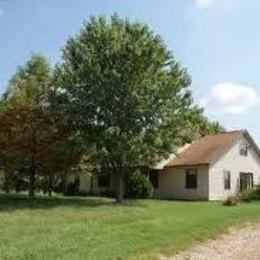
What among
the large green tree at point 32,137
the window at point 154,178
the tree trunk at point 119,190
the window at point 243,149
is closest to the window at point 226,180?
the window at point 243,149

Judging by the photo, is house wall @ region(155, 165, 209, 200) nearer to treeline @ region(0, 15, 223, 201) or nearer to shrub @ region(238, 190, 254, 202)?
shrub @ region(238, 190, 254, 202)

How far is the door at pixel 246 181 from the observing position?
48.1 meters

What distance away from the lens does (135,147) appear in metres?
33.7

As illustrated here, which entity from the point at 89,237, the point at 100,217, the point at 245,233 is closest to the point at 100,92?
the point at 100,217

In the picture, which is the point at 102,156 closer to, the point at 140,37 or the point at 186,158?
the point at 140,37

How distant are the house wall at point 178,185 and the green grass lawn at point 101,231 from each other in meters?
16.3

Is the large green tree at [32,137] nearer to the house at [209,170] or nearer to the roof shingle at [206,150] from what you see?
the house at [209,170]

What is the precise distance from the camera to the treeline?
33.9 metres

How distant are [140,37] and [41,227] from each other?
16.8m

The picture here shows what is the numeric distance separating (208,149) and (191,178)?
2.70 metres

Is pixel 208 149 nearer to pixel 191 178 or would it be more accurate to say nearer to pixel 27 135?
pixel 191 178

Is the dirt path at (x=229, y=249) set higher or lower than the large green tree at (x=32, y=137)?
lower

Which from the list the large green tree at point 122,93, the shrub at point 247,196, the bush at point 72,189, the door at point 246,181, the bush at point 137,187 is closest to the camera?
the large green tree at point 122,93

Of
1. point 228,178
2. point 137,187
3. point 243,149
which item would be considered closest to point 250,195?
point 228,178
